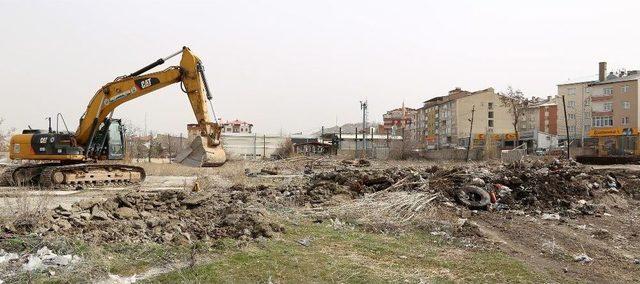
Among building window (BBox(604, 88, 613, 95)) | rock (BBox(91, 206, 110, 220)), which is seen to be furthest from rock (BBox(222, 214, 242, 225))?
building window (BBox(604, 88, 613, 95))

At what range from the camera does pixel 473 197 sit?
11945 mm

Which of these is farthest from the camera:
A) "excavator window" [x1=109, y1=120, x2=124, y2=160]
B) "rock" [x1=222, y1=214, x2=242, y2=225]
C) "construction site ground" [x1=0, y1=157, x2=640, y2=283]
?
"excavator window" [x1=109, y1=120, x2=124, y2=160]

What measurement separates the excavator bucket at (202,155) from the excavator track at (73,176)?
2.48 m

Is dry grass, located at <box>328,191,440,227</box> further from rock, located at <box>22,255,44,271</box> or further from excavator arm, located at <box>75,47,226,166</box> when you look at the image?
excavator arm, located at <box>75,47,226,166</box>

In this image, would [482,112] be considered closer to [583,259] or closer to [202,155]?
[202,155]

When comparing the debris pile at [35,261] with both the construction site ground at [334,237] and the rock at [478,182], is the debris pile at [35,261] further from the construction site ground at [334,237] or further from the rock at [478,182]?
the rock at [478,182]

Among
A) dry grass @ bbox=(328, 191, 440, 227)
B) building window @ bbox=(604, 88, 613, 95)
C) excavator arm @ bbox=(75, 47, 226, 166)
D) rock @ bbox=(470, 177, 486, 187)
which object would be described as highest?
building window @ bbox=(604, 88, 613, 95)

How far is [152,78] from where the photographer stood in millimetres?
17375

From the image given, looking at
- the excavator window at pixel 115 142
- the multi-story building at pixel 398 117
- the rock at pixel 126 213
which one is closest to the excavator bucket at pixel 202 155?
the excavator window at pixel 115 142

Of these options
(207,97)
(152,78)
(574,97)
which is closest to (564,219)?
(207,97)

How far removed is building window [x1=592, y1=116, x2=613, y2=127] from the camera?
7422cm

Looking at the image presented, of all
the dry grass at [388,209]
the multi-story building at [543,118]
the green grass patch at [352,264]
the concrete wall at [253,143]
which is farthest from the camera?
the multi-story building at [543,118]

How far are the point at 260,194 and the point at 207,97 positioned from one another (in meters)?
5.59

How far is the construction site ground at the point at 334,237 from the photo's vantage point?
234 inches
